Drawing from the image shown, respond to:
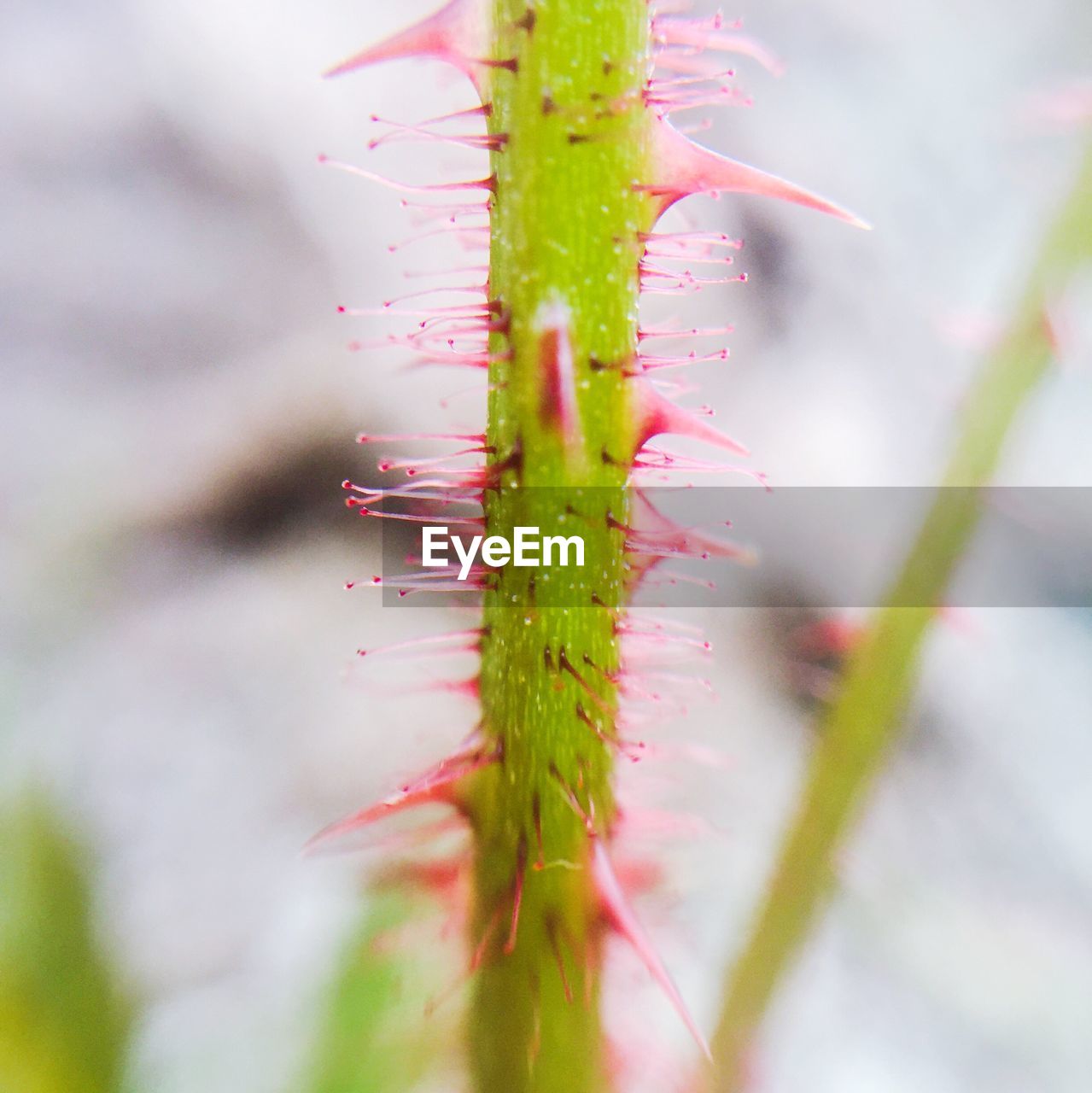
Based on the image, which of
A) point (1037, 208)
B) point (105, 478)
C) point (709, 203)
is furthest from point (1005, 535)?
point (105, 478)

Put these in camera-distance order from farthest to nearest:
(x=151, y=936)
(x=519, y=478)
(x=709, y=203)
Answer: (x=709, y=203)
(x=151, y=936)
(x=519, y=478)

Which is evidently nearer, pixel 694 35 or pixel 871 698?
pixel 694 35

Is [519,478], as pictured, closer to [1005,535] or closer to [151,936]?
[151,936]

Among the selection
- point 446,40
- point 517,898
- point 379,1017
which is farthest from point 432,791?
point 446,40

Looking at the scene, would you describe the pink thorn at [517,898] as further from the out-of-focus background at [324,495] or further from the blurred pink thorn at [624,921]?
the out-of-focus background at [324,495]

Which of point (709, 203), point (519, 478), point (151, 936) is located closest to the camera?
point (519, 478)

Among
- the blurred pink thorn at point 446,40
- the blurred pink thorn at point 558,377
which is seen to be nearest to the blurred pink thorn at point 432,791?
the blurred pink thorn at point 558,377

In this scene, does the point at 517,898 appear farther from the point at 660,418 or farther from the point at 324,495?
the point at 324,495
